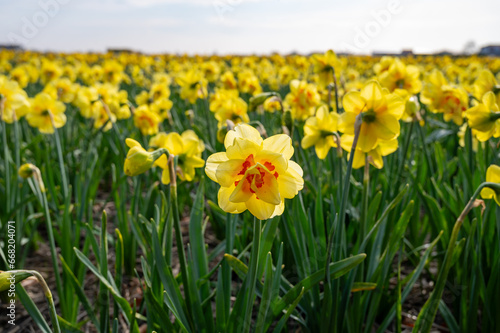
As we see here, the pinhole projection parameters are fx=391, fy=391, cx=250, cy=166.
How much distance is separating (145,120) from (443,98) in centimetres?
189

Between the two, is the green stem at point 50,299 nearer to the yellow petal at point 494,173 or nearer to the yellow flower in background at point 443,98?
the yellow petal at point 494,173

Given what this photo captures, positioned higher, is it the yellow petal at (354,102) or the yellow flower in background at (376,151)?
the yellow petal at (354,102)

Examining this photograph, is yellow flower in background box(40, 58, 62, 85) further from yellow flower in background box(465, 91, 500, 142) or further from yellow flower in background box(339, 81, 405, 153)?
yellow flower in background box(465, 91, 500, 142)

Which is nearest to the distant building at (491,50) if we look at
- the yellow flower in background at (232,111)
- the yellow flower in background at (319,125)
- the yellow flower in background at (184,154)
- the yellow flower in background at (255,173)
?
the yellow flower in background at (232,111)

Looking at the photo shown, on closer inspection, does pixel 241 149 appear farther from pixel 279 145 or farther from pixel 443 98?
pixel 443 98

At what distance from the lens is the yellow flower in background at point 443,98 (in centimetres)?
226

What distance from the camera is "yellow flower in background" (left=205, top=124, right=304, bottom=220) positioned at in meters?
0.85

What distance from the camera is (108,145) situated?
359 cm

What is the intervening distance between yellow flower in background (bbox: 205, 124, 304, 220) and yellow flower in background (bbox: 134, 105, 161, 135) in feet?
5.99

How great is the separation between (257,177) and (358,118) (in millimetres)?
473

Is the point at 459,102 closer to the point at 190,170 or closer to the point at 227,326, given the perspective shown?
the point at 190,170

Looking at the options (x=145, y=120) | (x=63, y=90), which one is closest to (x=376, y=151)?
(x=145, y=120)

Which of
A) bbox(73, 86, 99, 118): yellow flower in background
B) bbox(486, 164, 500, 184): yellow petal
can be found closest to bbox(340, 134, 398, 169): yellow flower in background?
bbox(486, 164, 500, 184): yellow petal

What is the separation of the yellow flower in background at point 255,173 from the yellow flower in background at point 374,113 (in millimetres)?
500
